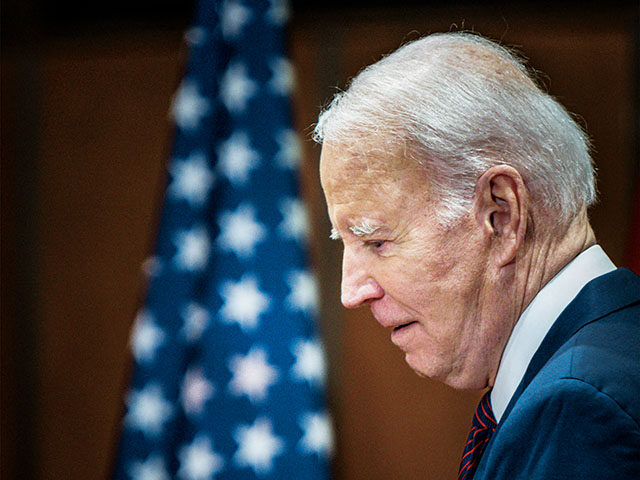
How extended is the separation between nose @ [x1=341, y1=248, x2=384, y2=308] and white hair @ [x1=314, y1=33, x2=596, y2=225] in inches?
6.8

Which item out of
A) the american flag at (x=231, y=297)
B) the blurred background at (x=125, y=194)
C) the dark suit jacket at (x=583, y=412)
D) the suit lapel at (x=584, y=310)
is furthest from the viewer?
the blurred background at (x=125, y=194)

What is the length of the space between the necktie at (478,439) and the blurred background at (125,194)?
2000 mm

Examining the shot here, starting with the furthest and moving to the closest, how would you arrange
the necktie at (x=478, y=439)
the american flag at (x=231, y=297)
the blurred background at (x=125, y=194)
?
1. the blurred background at (x=125, y=194)
2. the american flag at (x=231, y=297)
3. the necktie at (x=478, y=439)

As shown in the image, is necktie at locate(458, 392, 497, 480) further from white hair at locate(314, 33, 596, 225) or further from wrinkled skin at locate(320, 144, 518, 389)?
white hair at locate(314, 33, 596, 225)

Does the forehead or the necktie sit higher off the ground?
the forehead

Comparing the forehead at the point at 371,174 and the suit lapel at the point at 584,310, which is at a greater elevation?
the forehead at the point at 371,174

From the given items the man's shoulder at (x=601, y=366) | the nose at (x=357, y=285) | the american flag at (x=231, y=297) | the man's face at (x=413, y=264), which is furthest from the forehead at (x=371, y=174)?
the american flag at (x=231, y=297)

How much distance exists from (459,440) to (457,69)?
7.87 ft

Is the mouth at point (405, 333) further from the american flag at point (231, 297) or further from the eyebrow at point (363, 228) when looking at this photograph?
the american flag at point (231, 297)

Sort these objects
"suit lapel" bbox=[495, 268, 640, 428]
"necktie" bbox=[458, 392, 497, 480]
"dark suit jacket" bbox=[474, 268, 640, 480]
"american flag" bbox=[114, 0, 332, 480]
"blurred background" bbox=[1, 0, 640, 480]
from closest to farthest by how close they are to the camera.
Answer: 1. "dark suit jacket" bbox=[474, 268, 640, 480]
2. "suit lapel" bbox=[495, 268, 640, 428]
3. "necktie" bbox=[458, 392, 497, 480]
4. "american flag" bbox=[114, 0, 332, 480]
5. "blurred background" bbox=[1, 0, 640, 480]

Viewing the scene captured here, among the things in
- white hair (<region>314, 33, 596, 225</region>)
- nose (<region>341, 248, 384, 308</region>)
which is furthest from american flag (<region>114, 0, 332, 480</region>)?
white hair (<region>314, 33, 596, 225</region>)

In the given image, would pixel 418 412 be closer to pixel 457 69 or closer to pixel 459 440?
pixel 459 440

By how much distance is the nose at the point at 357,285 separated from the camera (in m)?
1.23

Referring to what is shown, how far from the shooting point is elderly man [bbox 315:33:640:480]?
109 centimetres
